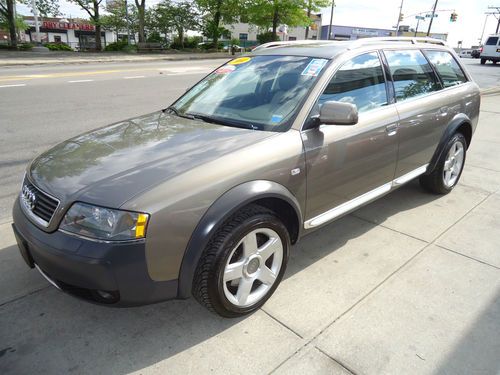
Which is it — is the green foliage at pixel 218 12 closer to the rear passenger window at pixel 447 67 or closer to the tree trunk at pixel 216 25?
the tree trunk at pixel 216 25

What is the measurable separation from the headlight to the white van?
34275mm

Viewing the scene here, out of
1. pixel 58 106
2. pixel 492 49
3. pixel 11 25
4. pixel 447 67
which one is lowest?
pixel 58 106

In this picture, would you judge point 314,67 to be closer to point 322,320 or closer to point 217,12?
point 322,320

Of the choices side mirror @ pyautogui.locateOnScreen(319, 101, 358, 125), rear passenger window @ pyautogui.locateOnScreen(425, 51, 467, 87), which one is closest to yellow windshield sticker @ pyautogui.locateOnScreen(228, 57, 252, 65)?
side mirror @ pyautogui.locateOnScreen(319, 101, 358, 125)

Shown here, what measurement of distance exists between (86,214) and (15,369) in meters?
0.95

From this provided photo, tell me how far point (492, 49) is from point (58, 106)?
31.4 meters

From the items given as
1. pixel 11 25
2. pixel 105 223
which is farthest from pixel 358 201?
pixel 11 25

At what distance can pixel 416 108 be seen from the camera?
363cm

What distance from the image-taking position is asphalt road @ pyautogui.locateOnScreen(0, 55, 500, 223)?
546 cm

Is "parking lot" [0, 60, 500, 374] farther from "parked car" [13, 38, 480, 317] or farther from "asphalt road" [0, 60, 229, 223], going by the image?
"asphalt road" [0, 60, 229, 223]

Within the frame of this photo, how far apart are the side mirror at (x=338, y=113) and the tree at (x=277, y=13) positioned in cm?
3405

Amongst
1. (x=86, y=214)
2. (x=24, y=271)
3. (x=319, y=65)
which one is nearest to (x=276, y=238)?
(x=86, y=214)

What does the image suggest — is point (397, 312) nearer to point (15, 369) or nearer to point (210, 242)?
point (210, 242)

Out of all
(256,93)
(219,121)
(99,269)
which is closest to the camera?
(99,269)
